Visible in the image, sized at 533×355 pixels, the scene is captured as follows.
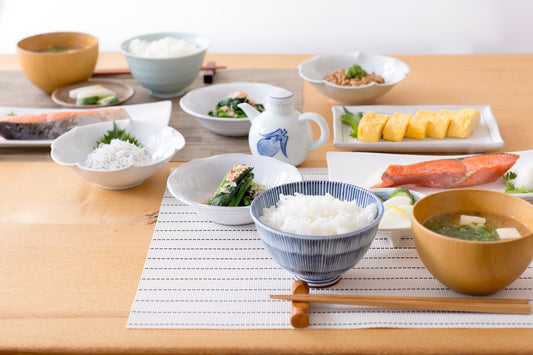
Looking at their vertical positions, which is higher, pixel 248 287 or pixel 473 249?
pixel 473 249

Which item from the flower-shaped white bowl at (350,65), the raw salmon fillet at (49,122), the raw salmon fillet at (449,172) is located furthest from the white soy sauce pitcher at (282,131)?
the raw salmon fillet at (49,122)

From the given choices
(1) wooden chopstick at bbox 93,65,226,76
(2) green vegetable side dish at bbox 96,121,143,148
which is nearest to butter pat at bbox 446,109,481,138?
(2) green vegetable side dish at bbox 96,121,143,148

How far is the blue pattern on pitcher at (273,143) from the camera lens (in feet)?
4.97

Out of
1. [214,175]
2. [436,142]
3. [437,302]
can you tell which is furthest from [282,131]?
[437,302]

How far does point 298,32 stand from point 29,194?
81.4 inches

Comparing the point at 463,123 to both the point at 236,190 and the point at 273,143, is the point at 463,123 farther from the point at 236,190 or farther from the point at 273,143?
the point at 236,190

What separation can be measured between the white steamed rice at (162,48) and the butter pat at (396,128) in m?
0.76

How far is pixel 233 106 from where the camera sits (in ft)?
5.87

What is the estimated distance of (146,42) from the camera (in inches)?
83.5

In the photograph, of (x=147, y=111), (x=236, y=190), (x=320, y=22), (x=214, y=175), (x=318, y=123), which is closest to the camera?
(x=236, y=190)

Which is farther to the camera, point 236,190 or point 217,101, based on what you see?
point 217,101

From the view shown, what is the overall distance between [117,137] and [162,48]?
1.89 ft

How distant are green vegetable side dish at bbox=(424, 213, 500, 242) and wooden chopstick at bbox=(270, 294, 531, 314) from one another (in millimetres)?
104

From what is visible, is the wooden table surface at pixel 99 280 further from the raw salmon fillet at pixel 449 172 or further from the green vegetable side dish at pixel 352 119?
the raw salmon fillet at pixel 449 172
